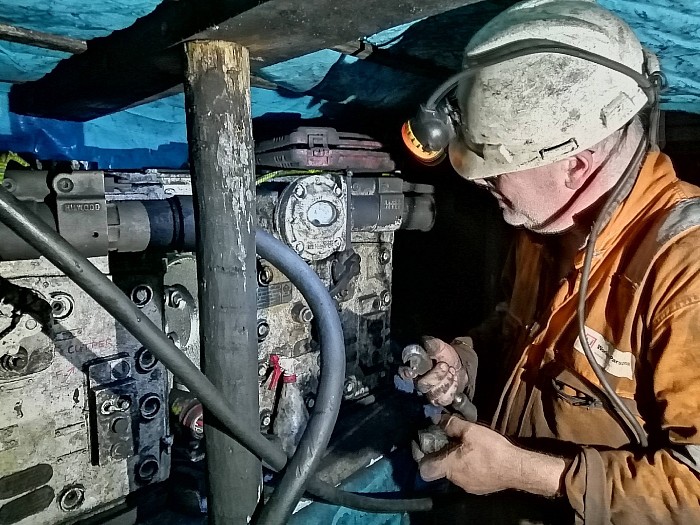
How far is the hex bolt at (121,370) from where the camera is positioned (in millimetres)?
1171

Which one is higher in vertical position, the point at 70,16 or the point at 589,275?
the point at 70,16

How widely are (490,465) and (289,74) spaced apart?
0.96m

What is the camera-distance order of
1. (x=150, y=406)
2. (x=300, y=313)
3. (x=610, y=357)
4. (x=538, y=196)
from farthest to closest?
1. (x=300, y=313)
2. (x=150, y=406)
3. (x=538, y=196)
4. (x=610, y=357)

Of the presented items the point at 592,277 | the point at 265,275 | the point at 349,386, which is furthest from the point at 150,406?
the point at 592,277

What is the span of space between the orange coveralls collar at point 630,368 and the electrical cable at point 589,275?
23 millimetres

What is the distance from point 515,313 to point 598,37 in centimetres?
73

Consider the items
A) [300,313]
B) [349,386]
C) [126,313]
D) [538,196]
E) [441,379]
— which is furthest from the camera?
[349,386]

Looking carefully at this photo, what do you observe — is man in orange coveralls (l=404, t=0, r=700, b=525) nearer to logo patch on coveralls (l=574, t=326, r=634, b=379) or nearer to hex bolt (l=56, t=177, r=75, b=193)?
logo patch on coveralls (l=574, t=326, r=634, b=379)

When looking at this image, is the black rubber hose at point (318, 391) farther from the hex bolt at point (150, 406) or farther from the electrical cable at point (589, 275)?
the hex bolt at point (150, 406)

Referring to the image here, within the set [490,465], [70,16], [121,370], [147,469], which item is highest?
[70,16]

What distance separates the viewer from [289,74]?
1254 mm

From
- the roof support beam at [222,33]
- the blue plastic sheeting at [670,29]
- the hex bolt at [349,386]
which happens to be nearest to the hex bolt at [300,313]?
the hex bolt at [349,386]

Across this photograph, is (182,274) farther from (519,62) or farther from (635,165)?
(635,165)

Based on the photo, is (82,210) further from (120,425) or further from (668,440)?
(668,440)
